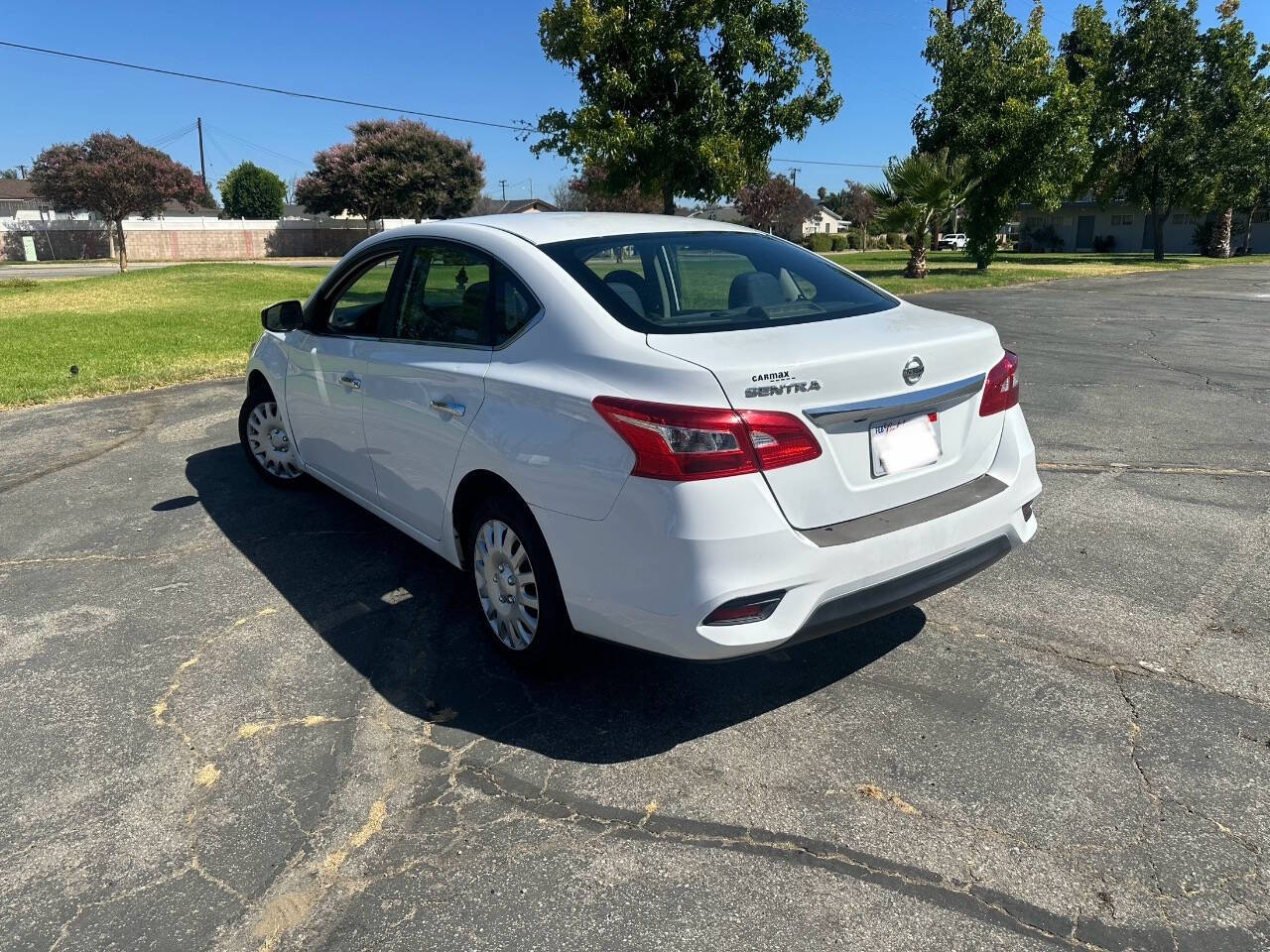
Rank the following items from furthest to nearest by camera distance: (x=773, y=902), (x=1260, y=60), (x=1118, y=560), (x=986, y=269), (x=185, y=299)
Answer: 1. (x=1260, y=60)
2. (x=986, y=269)
3. (x=185, y=299)
4. (x=1118, y=560)
5. (x=773, y=902)

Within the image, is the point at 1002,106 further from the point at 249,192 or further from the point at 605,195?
the point at 249,192

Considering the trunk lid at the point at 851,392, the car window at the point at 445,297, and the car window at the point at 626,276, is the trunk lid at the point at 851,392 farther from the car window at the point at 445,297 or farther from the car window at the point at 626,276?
the car window at the point at 445,297

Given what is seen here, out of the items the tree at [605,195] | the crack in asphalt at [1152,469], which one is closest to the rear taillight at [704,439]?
the crack in asphalt at [1152,469]

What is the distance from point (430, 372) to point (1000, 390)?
221 centimetres

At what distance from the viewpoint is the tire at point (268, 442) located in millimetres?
5676

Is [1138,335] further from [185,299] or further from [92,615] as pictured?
[185,299]

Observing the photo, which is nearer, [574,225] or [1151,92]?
[574,225]

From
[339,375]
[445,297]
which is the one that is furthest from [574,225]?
[339,375]

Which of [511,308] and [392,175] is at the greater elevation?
[392,175]

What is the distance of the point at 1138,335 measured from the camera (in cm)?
1315

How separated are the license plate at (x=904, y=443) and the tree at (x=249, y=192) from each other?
293ft

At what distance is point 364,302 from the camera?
446cm

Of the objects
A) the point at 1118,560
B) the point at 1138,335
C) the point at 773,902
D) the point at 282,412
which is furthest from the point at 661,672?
the point at 1138,335

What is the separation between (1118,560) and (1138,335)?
33.3ft
